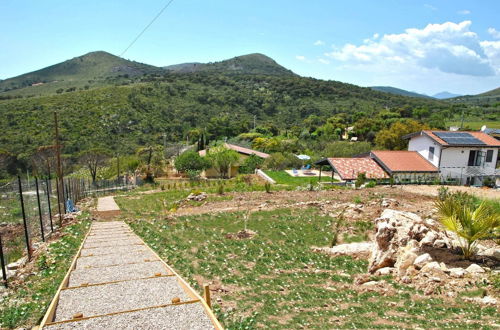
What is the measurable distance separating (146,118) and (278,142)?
106 feet

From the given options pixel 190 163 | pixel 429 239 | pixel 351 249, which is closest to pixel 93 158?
pixel 190 163

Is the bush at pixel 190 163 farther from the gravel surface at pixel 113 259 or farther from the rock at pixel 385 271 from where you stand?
the rock at pixel 385 271

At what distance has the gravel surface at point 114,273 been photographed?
7.84m

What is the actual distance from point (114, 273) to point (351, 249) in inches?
306

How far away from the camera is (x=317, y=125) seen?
281ft

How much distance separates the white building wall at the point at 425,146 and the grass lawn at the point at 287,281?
2013cm

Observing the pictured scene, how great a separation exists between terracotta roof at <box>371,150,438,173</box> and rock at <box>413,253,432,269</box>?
22607mm

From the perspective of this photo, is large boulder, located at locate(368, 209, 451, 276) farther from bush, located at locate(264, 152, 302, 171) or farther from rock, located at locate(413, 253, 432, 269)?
bush, located at locate(264, 152, 302, 171)

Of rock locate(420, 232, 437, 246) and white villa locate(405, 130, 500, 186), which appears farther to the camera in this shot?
white villa locate(405, 130, 500, 186)

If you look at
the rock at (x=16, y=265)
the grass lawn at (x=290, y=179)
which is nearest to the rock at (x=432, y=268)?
the rock at (x=16, y=265)

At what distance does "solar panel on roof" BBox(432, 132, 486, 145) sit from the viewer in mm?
30125

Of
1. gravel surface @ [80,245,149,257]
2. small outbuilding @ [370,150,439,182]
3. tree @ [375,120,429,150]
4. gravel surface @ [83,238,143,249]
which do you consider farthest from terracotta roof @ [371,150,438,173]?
gravel surface @ [80,245,149,257]

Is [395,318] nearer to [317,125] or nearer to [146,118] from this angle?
[146,118]

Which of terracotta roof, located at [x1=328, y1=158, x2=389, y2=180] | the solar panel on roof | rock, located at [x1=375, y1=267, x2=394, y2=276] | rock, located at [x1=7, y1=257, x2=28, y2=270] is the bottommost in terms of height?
terracotta roof, located at [x1=328, y1=158, x2=389, y2=180]
